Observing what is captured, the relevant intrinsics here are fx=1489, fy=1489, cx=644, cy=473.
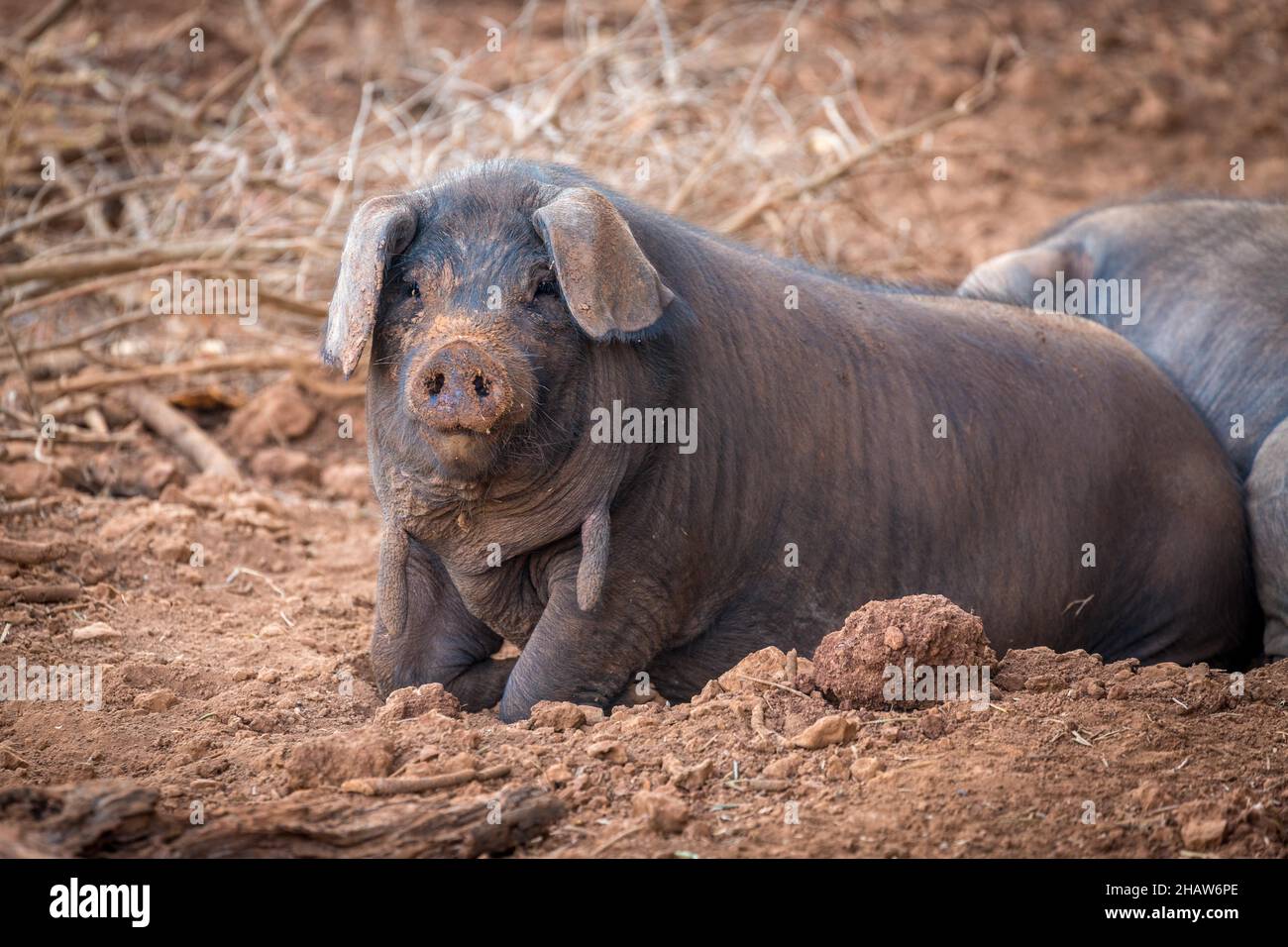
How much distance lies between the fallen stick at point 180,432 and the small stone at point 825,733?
14.1ft

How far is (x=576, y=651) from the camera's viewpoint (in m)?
4.99

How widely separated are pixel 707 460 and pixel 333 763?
1852 millimetres

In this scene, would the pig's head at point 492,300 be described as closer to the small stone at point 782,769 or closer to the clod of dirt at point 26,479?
the small stone at point 782,769

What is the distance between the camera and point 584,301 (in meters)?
4.65

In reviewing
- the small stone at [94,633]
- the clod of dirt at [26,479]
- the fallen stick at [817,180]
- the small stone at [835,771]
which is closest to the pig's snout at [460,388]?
the small stone at [835,771]

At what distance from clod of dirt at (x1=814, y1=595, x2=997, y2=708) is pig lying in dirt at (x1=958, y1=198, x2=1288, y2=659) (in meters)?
2.09

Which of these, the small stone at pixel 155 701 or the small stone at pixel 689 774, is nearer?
the small stone at pixel 689 774

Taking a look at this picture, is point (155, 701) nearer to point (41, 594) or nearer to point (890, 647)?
point (41, 594)

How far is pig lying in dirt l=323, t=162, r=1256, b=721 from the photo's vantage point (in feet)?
15.6

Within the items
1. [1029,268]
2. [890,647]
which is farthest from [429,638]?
[1029,268]

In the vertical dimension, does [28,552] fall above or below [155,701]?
Result: above

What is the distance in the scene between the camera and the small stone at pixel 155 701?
485cm
